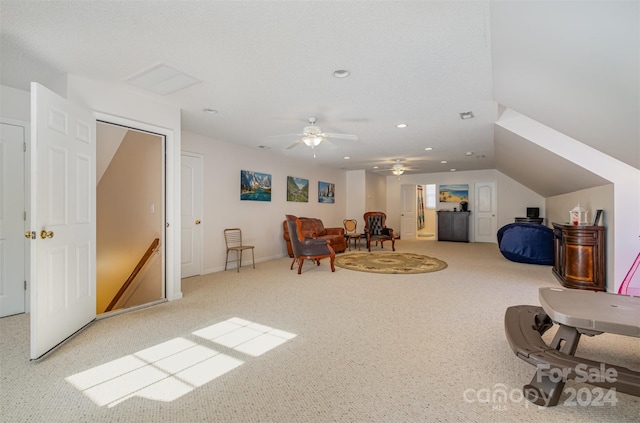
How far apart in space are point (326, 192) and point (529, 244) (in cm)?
541

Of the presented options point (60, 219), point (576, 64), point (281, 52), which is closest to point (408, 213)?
point (576, 64)

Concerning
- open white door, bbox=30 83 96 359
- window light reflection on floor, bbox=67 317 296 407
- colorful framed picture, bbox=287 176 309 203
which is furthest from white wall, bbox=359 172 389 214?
open white door, bbox=30 83 96 359

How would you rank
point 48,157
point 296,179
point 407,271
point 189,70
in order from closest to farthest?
1. point 48,157
2. point 189,70
3. point 407,271
4. point 296,179

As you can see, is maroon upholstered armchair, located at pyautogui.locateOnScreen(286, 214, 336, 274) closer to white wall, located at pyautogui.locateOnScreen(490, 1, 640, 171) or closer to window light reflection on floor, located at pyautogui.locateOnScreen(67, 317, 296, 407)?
window light reflection on floor, located at pyautogui.locateOnScreen(67, 317, 296, 407)

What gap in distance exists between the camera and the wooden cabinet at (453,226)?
10.5m

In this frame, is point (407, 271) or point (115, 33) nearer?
point (115, 33)

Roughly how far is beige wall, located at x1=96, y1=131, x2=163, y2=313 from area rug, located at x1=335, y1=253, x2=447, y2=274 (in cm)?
370

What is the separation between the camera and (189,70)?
2967mm

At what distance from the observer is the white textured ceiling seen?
2.05 m

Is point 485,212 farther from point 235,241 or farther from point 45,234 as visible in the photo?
point 45,234

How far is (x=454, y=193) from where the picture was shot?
36.0ft

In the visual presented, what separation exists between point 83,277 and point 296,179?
550 cm

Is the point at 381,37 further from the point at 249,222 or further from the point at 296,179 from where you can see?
the point at 296,179

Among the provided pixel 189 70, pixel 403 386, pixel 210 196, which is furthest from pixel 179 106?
pixel 403 386
